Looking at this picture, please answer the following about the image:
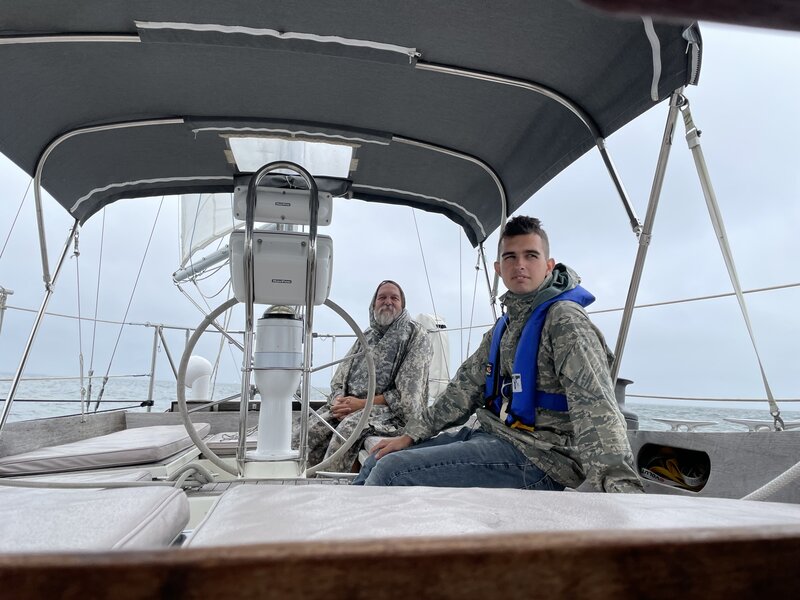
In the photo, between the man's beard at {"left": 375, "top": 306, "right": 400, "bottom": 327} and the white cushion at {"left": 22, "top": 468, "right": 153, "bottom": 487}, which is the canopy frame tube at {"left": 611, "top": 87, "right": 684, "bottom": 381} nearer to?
the man's beard at {"left": 375, "top": 306, "right": 400, "bottom": 327}

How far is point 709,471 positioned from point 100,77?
2514 mm

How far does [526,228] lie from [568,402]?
0.60m

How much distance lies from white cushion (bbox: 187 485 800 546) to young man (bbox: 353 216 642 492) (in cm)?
46

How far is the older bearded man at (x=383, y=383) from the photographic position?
280 cm

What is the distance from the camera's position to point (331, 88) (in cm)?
207

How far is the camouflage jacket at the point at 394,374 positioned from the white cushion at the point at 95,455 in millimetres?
1041

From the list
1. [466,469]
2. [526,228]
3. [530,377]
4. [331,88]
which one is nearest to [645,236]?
[526,228]

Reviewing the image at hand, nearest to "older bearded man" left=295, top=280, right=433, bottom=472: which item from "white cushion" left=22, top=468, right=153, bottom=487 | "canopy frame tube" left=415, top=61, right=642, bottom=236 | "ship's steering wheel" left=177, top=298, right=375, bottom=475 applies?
"ship's steering wheel" left=177, top=298, right=375, bottom=475

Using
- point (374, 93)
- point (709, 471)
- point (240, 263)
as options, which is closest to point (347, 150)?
point (374, 93)

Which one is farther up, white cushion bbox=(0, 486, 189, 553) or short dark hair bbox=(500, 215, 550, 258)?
short dark hair bbox=(500, 215, 550, 258)

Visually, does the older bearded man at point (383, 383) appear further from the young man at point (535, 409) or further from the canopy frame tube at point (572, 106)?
the canopy frame tube at point (572, 106)

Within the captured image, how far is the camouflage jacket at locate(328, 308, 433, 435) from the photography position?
9.45ft

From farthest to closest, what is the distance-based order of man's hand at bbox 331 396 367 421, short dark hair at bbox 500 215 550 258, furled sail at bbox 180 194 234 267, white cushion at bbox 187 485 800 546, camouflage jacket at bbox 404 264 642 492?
furled sail at bbox 180 194 234 267 < man's hand at bbox 331 396 367 421 < short dark hair at bbox 500 215 550 258 < camouflage jacket at bbox 404 264 642 492 < white cushion at bbox 187 485 800 546

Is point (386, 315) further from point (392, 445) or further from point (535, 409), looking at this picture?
point (535, 409)
